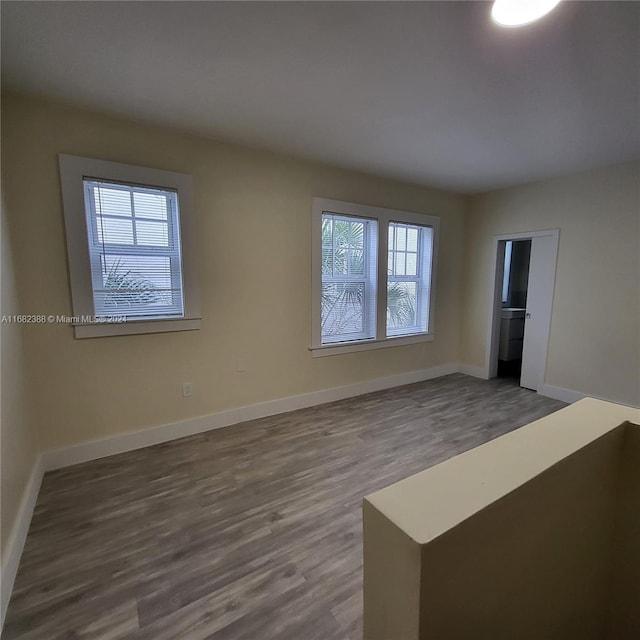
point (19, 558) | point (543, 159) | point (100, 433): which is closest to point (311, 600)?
point (19, 558)

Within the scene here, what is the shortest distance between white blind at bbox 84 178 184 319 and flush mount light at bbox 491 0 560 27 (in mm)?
2352

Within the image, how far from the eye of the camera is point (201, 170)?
2.75 meters

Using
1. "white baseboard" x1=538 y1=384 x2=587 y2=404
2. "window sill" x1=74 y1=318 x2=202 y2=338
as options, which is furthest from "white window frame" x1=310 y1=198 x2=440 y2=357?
"white baseboard" x1=538 y1=384 x2=587 y2=404

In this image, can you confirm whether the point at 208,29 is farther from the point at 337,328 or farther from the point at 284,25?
the point at 337,328

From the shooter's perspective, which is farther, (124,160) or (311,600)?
(124,160)

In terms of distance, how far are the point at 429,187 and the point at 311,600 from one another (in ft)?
14.2

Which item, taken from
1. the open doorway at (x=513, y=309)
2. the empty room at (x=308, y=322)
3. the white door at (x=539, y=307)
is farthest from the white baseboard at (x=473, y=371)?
the white door at (x=539, y=307)

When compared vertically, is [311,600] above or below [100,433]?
below

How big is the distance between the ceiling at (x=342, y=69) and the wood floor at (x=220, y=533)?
2557mm

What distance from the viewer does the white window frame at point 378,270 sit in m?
3.41

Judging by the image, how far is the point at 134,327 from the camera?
257 centimetres

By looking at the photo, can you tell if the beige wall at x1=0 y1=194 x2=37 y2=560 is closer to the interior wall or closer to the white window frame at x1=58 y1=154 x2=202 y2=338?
the interior wall

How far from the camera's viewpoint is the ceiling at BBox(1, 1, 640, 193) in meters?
1.46

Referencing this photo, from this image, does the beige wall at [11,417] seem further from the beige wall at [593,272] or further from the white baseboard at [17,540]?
the beige wall at [593,272]
